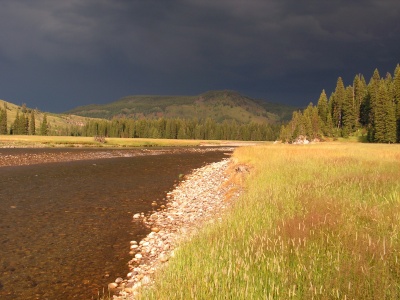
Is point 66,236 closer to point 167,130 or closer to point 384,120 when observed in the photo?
point 384,120

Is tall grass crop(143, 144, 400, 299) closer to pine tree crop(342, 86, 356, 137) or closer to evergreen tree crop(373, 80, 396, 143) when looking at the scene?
evergreen tree crop(373, 80, 396, 143)

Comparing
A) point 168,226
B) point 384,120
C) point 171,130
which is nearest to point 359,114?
point 384,120

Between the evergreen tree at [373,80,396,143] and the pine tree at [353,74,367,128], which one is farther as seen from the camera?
the pine tree at [353,74,367,128]

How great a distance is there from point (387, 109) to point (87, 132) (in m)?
171

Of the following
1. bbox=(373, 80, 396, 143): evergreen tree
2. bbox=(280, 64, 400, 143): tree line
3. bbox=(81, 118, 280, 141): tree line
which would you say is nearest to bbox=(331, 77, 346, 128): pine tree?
bbox=(280, 64, 400, 143): tree line

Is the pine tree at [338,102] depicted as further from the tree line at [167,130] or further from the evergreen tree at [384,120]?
the tree line at [167,130]

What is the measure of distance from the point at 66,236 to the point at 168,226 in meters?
4.34

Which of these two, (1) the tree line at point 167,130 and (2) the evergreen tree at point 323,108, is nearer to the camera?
(2) the evergreen tree at point 323,108

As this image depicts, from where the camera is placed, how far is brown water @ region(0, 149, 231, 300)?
800cm

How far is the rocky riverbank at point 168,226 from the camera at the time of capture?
25.8 ft

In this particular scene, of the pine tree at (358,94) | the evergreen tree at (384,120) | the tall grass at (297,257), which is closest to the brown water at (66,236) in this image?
the tall grass at (297,257)

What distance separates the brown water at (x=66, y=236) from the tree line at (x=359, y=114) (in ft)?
213

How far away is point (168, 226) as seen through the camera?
496 inches

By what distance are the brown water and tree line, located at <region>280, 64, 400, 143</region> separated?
64938mm
